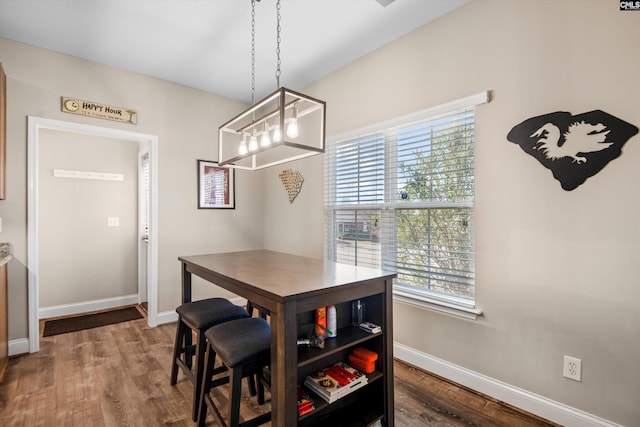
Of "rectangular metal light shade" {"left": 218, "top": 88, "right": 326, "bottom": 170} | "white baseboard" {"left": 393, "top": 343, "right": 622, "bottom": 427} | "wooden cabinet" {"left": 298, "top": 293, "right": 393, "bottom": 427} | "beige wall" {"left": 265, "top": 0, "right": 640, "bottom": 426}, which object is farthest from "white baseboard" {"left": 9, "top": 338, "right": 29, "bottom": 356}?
"beige wall" {"left": 265, "top": 0, "right": 640, "bottom": 426}

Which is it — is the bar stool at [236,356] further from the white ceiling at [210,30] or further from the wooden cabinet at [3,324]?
the white ceiling at [210,30]

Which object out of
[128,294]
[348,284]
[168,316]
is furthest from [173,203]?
[348,284]

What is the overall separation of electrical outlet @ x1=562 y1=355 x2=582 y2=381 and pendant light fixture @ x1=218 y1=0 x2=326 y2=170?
1.84m

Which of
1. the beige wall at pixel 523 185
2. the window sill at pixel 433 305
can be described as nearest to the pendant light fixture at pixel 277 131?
the beige wall at pixel 523 185

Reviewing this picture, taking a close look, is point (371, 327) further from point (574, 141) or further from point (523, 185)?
point (574, 141)

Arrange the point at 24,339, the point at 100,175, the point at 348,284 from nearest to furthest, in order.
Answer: the point at 348,284 → the point at 24,339 → the point at 100,175

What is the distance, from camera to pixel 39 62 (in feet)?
9.11

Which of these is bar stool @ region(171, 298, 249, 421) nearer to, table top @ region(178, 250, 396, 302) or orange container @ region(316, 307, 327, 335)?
table top @ region(178, 250, 396, 302)

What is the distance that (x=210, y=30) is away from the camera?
253cm

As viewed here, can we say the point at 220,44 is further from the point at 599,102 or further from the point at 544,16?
the point at 599,102

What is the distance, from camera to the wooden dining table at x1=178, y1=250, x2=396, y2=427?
1.29 metres

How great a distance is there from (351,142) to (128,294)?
367 centimetres

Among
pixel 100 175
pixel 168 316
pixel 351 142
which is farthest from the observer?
pixel 100 175

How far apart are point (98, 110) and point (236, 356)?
298 centimetres
